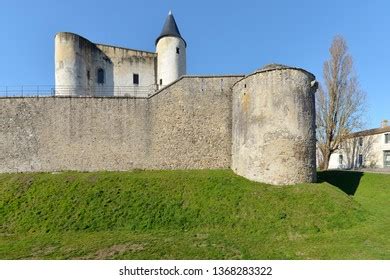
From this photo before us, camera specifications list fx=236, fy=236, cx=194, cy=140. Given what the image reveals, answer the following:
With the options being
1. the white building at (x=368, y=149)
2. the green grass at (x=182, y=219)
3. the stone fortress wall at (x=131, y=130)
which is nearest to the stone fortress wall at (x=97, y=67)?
the stone fortress wall at (x=131, y=130)

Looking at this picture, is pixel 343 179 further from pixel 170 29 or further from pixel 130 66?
pixel 130 66

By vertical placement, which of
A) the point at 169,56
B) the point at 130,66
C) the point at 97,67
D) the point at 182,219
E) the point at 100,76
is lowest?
the point at 182,219

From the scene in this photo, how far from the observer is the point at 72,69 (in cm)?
1778

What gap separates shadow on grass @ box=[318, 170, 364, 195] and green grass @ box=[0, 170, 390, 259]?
0.87 meters

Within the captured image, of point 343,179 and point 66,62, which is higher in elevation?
point 66,62

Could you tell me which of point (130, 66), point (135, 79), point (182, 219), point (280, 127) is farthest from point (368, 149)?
point (130, 66)

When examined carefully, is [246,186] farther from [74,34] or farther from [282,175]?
[74,34]

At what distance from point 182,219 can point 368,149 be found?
26.0 m

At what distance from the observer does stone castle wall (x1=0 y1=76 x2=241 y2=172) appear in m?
13.5

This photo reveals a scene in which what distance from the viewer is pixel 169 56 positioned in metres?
19.9

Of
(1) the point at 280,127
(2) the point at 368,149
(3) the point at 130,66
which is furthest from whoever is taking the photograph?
(2) the point at 368,149

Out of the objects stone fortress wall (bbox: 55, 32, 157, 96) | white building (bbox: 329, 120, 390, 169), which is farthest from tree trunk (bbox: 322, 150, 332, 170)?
stone fortress wall (bbox: 55, 32, 157, 96)

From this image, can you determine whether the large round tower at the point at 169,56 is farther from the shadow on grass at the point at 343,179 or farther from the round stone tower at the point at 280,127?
the shadow on grass at the point at 343,179

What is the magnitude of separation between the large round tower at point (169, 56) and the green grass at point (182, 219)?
10526 millimetres
